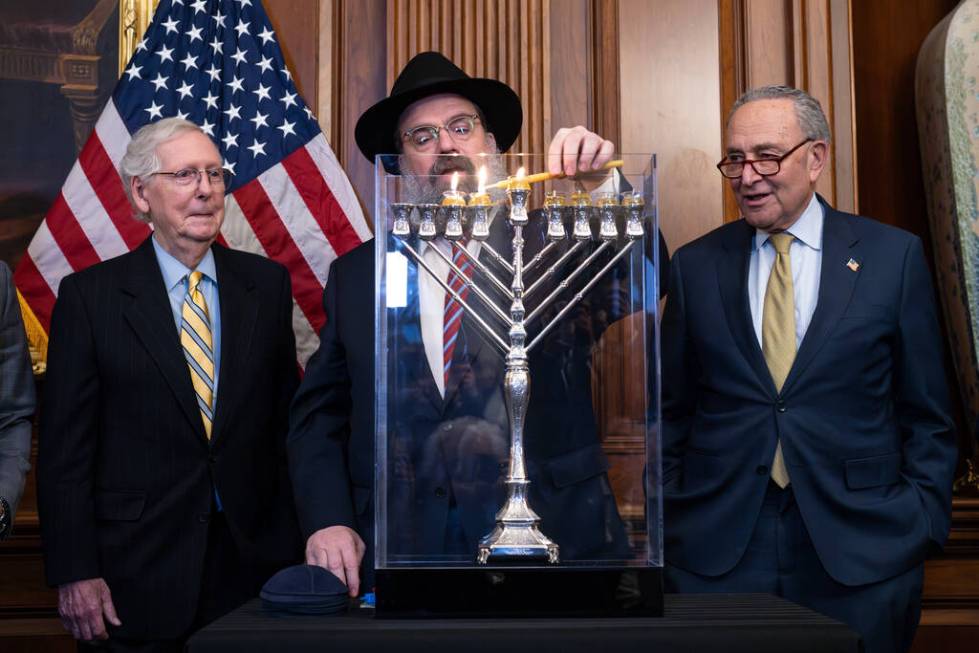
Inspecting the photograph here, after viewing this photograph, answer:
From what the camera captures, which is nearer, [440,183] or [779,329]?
[440,183]

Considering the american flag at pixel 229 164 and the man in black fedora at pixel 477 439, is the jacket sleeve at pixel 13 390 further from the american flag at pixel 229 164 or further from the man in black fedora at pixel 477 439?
the man in black fedora at pixel 477 439

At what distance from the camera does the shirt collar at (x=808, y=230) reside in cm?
274

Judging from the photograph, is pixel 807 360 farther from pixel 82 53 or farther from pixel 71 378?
pixel 82 53

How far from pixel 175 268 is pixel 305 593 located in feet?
4.60

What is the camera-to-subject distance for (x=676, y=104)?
12.4 ft

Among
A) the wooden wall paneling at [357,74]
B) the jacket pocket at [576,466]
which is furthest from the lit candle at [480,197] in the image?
the wooden wall paneling at [357,74]

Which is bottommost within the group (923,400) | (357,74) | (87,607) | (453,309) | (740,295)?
(87,607)

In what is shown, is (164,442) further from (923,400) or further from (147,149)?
(923,400)

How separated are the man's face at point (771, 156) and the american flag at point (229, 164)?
1401 millimetres

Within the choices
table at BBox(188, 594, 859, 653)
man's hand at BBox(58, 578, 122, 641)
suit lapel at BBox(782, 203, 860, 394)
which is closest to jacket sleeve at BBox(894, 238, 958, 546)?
suit lapel at BBox(782, 203, 860, 394)

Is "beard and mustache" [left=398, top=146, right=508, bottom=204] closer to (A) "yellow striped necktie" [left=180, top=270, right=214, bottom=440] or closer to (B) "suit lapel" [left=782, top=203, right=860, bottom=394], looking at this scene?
(B) "suit lapel" [left=782, top=203, right=860, bottom=394]

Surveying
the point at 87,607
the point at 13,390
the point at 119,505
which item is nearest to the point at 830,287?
the point at 119,505

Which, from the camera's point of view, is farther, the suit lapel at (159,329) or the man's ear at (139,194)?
the man's ear at (139,194)

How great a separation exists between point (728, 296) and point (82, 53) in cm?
245
